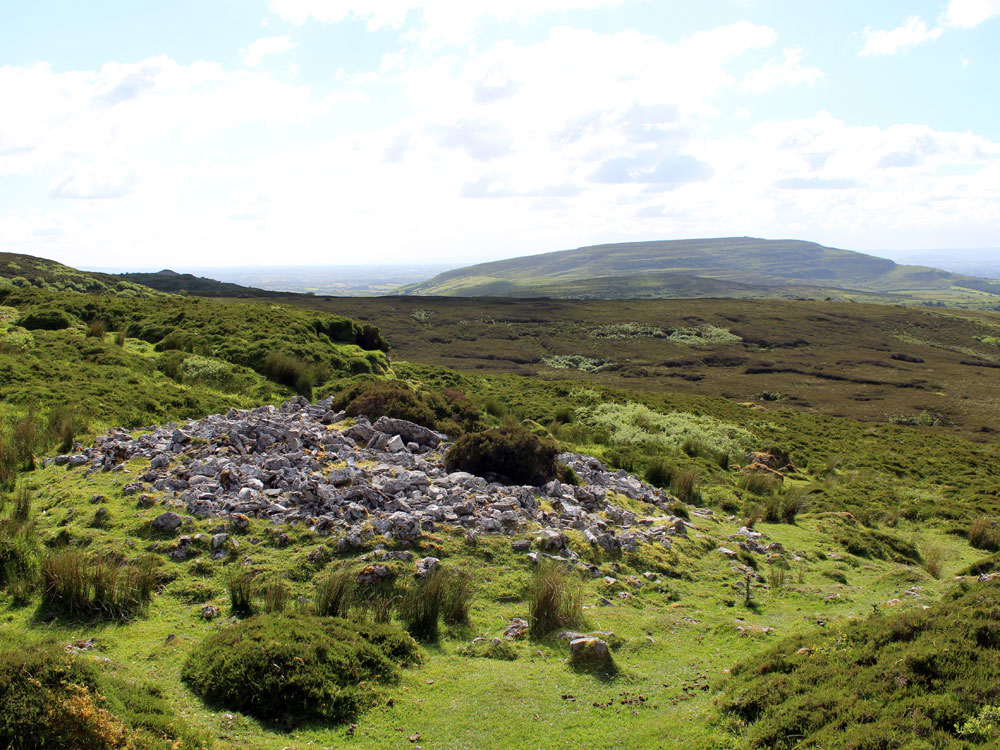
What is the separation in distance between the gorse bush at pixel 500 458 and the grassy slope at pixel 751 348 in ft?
127

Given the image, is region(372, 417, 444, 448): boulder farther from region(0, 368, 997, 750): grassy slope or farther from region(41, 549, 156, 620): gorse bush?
region(41, 549, 156, 620): gorse bush

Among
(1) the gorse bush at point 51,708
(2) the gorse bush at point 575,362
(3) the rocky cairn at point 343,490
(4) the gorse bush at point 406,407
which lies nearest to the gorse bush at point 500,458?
(3) the rocky cairn at point 343,490

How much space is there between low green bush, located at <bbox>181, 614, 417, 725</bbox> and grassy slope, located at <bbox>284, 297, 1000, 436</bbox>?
45651 mm

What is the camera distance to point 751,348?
7631 centimetres

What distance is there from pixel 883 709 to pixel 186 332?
24.2 metres

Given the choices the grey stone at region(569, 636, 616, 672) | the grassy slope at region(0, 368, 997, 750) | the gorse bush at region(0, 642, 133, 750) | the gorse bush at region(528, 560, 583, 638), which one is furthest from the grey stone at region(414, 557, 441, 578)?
the gorse bush at region(0, 642, 133, 750)

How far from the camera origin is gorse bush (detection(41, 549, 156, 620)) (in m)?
6.62

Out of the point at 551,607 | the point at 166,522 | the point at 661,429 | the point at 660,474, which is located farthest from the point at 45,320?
the point at 661,429

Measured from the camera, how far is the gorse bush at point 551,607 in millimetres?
7609

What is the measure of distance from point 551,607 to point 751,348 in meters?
75.7

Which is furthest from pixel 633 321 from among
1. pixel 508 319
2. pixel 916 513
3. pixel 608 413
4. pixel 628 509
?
pixel 628 509

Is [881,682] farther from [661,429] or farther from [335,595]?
[661,429]

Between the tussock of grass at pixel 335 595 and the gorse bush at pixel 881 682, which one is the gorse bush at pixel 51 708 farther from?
the gorse bush at pixel 881 682

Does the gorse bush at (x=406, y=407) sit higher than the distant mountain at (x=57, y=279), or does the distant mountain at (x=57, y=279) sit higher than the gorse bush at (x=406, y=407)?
the distant mountain at (x=57, y=279)
